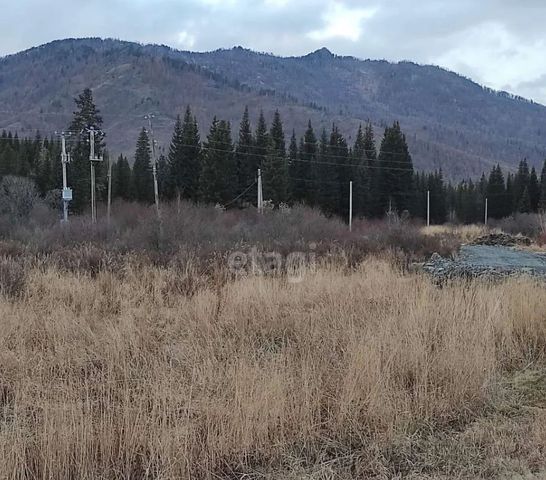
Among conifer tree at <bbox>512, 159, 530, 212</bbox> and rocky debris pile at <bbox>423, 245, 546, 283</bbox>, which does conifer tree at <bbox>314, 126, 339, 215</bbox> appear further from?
rocky debris pile at <bbox>423, 245, 546, 283</bbox>

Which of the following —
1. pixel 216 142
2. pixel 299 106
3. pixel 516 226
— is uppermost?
pixel 299 106

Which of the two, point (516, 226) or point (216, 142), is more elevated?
point (216, 142)

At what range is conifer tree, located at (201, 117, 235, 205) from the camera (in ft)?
157

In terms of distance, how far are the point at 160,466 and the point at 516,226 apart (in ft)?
183

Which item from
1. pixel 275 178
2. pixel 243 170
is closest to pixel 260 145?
pixel 243 170

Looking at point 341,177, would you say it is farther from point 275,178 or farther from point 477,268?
point 477,268

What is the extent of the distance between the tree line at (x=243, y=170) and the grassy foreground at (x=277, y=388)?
41.0 meters

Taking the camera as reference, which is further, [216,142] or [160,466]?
[216,142]

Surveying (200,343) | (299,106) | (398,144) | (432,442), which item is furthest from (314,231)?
(299,106)

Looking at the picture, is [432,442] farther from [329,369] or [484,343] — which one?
[484,343]

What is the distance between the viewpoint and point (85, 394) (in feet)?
14.3

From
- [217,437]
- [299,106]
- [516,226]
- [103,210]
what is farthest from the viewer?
[299,106]

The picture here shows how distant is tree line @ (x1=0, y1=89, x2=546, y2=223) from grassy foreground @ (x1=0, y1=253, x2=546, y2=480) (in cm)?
4104

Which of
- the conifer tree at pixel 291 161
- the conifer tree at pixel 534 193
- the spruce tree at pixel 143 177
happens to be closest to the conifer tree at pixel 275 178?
the conifer tree at pixel 291 161
